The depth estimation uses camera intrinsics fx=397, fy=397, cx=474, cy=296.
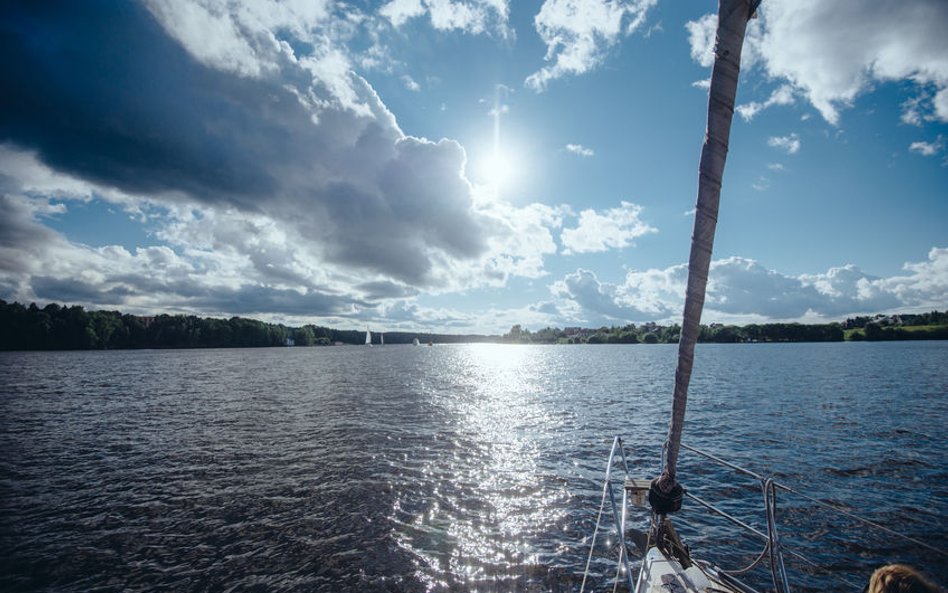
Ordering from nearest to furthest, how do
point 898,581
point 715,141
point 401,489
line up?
point 898,581 → point 715,141 → point 401,489

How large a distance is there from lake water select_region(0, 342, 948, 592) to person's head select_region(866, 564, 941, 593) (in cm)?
943

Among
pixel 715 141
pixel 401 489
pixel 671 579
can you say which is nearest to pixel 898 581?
pixel 671 579

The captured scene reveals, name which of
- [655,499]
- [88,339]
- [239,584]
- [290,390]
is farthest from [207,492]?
[88,339]

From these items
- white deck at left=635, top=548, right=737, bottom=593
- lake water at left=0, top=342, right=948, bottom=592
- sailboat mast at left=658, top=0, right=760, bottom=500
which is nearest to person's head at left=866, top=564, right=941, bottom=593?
sailboat mast at left=658, top=0, right=760, bottom=500

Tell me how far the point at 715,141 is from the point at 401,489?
19448 mm

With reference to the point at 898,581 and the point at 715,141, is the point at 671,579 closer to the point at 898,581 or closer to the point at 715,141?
the point at 898,581

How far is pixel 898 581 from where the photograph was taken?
15.4 feet

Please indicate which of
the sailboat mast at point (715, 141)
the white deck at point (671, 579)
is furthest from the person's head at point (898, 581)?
the white deck at point (671, 579)

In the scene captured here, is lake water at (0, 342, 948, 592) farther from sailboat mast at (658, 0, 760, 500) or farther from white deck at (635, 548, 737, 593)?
sailboat mast at (658, 0, 760, 500)

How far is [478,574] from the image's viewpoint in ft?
41.8

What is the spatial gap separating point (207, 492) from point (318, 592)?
35.6 feet

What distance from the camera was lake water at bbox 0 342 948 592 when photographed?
42.8 ft

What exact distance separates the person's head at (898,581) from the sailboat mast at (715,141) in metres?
3.40

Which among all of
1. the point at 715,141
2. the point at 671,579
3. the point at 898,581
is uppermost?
the point at 715,141
